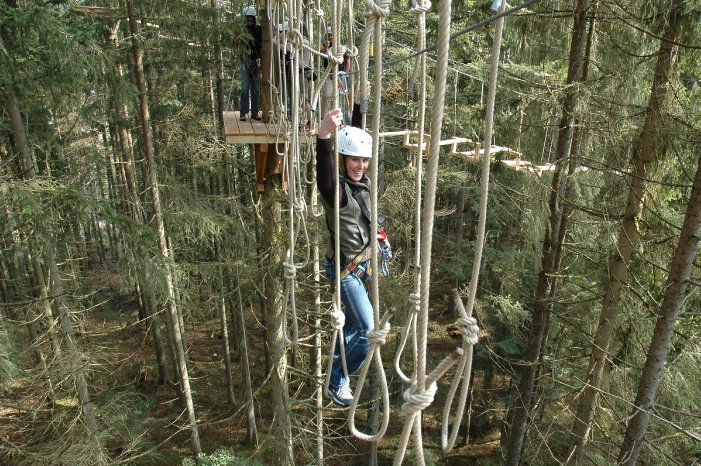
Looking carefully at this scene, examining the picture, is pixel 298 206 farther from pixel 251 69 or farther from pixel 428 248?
pixel 251 69

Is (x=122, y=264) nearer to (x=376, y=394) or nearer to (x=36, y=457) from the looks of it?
(x=36, y=457)

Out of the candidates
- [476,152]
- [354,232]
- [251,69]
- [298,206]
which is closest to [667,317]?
[354,232]

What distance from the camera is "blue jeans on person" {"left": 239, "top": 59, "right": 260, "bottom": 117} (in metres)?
5.16

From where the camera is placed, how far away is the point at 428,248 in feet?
3.72

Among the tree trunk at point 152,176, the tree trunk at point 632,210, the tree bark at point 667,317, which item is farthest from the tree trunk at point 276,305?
the tree bark at point 667,317

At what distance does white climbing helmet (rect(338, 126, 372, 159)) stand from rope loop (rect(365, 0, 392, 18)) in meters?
1.31

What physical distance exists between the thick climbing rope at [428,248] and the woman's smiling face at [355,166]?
1682mm

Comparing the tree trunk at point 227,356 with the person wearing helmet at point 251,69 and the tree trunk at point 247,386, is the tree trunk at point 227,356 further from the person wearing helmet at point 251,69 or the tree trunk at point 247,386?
the person wearing helmet at point 251,69

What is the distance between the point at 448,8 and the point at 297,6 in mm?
2175

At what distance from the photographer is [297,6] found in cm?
→ 300

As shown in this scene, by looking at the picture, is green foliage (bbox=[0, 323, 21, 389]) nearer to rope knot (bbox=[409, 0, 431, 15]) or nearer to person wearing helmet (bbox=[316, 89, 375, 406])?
person wearing helmet (bbox=[316, 89, 375, 406])

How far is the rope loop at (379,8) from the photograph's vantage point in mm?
1409

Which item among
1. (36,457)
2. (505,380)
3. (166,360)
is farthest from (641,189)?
(166,360)

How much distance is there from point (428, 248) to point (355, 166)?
1.78m
